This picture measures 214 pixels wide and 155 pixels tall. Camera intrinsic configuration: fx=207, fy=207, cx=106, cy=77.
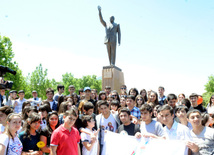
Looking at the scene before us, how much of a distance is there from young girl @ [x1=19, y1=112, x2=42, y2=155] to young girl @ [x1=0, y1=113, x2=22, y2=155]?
16 cm

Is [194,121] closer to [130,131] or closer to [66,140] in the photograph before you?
[130,131]

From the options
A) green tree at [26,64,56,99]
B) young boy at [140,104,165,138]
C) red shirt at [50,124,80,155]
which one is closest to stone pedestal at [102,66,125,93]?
young boy at [140,104,165,138]

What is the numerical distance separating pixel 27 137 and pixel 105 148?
1559mm

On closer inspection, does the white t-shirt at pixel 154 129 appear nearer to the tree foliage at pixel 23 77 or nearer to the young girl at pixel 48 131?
the young girl at pixel 48 131

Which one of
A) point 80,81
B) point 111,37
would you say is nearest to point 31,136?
point 111,37

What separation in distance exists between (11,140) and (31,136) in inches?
16.0

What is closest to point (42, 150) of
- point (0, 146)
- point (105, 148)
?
point (0, 146)

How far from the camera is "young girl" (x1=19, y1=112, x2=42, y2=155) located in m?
3.46

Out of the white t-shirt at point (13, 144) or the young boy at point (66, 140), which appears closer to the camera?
the white t-shirt at point (13, 144)

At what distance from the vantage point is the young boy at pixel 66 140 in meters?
3.54

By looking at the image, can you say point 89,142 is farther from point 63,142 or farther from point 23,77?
point 23,77

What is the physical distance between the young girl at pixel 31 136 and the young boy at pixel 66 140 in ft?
1.00

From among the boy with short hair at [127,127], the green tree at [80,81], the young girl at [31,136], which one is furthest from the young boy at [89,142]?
the green tree at [80,81]

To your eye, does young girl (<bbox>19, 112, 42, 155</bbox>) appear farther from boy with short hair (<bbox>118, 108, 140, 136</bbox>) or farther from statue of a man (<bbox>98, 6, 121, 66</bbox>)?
statue of a man (<bbox>98, 6, 121, 66</bbox>)
